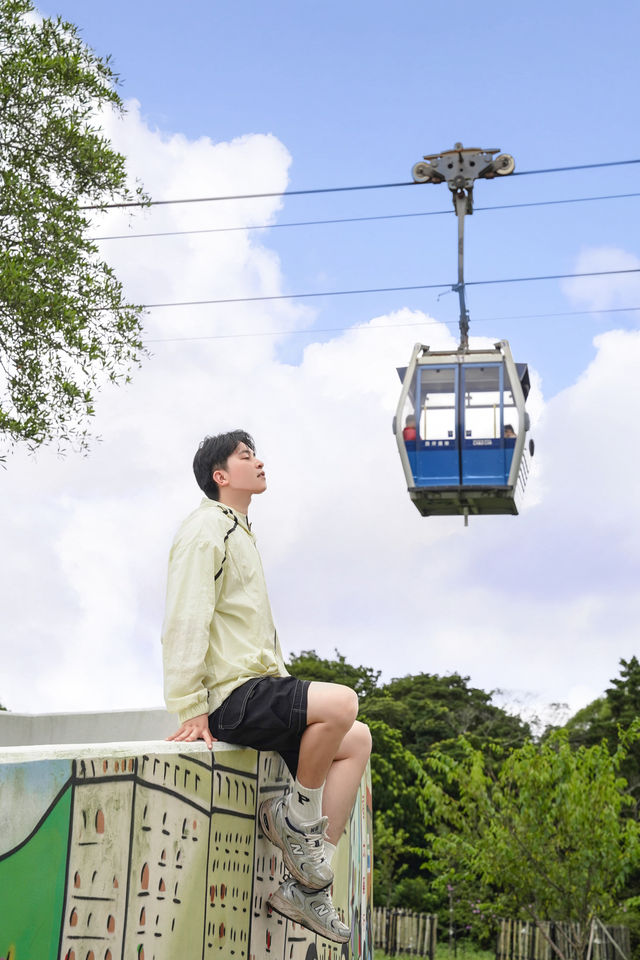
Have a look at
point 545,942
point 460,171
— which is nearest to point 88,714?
point 460,171

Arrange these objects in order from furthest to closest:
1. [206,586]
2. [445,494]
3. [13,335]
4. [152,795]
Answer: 1. [445,494]
2. [13,335]
3. [206,586]
4. [152,795]

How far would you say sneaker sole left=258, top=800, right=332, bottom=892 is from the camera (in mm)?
4012

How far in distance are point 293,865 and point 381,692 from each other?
3529cm

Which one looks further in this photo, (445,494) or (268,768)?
(445,494)

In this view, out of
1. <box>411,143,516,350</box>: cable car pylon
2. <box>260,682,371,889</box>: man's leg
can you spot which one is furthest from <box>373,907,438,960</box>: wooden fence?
<box>260,682,371,889</box>: man's leg

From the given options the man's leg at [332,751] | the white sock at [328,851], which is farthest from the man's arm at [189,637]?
the white sock at [328,851]

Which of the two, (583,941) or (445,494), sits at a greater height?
(445,494)

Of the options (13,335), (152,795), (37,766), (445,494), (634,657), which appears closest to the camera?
(37,766)

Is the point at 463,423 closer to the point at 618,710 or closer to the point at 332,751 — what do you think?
the point at 332,751

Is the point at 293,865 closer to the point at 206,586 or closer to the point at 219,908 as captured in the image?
the point at 219,908

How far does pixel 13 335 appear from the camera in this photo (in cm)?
997

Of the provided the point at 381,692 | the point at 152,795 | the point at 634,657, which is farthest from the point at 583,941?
the point at 381,692

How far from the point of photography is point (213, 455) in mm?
4551

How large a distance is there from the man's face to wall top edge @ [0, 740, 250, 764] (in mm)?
1020
